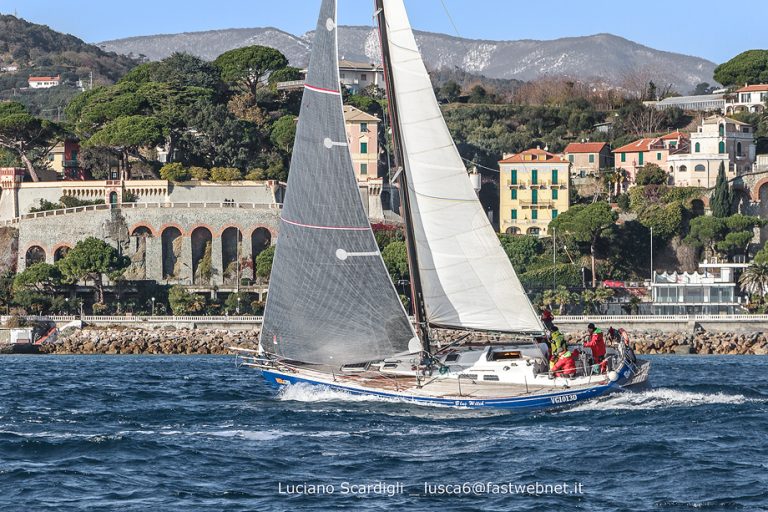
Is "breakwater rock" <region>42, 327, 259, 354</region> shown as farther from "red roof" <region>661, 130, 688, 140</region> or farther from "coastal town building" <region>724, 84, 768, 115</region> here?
"coastal town building" <region>724, 84, 768, 115</region>

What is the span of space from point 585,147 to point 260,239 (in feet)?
102

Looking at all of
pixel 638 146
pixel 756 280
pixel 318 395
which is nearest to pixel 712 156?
pixel 638 146

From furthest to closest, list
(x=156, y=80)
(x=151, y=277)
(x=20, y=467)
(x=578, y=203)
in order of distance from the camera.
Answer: (x=156, y=80)
(x=578, y=203)
(x=151, y=277)
(x=20, y=467)

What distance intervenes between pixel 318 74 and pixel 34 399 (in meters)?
12.6

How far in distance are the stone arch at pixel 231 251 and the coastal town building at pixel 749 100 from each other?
48.1 m

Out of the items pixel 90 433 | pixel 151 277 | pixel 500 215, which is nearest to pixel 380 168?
pixel 500 215

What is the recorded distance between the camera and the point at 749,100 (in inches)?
4904

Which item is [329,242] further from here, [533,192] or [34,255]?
[533,192]

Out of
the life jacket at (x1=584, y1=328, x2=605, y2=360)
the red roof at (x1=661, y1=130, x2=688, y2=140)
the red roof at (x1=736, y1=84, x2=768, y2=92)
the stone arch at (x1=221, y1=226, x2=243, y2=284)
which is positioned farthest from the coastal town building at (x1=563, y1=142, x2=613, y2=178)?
the life jacket at (x1=584, y1=328, x2=605, y2=360)

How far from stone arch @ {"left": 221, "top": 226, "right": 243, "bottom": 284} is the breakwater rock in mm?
13386

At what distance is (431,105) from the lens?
36062mm

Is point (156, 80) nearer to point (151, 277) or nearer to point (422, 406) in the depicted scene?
point (151, 277)

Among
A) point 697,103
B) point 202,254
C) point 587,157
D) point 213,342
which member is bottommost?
point 213,342

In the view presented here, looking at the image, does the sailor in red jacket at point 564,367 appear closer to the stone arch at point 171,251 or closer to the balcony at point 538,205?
the stone arch at point 171,251
